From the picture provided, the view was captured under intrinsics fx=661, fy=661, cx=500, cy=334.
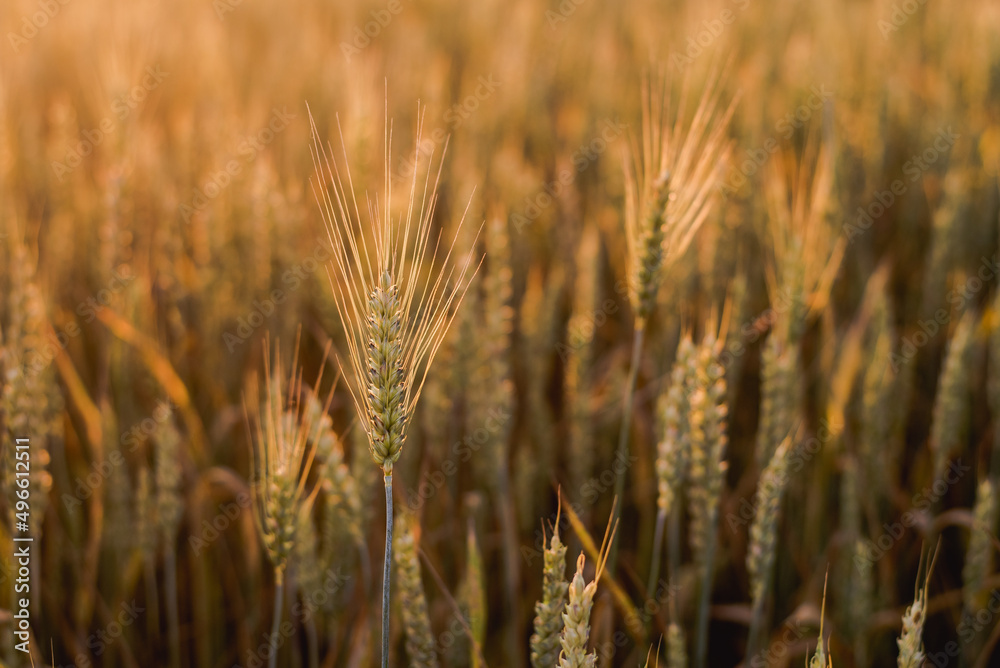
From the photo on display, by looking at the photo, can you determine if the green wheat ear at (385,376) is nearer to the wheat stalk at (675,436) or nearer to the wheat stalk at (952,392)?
the wheat stalk at (675,436)

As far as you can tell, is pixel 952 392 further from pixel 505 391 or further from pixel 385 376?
pixel 385 376

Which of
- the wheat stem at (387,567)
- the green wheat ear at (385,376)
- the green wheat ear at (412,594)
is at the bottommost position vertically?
the green wheat ear at (412,594)

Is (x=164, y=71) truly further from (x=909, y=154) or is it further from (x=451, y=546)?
(x=909, y=154)

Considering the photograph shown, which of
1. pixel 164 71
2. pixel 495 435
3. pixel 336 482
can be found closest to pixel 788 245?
pixel 495 435

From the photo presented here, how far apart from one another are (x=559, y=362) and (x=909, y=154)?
7.37 ft

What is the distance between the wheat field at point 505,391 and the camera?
122cm

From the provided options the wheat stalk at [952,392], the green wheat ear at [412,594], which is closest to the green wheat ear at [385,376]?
the green wheat ear at [412,594]

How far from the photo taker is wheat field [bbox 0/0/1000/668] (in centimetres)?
122

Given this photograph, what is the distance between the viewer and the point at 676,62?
3.36 meters

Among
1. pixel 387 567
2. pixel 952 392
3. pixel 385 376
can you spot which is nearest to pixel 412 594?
pixel 387 567

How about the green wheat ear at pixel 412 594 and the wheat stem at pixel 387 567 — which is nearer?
the wheat stem at pixel 387 567

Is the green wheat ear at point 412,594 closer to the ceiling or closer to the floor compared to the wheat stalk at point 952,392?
closer to the floor

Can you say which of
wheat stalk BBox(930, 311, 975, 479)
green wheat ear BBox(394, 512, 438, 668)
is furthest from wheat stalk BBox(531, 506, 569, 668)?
wheat stalk BBox(930, 311, 975, 479)

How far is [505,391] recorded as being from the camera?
1.55 meters
